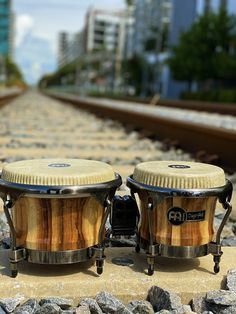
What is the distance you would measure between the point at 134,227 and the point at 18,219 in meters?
0.52

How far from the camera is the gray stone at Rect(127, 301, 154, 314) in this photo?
1804mm

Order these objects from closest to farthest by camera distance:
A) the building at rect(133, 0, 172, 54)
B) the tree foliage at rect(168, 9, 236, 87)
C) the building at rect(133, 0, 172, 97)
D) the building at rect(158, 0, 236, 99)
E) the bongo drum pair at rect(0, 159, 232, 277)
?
the bongo drum pair at rect(0, 159, 232, 277) → the tree foliage at rect(168, 9, 236, 87) → the building at rect(158, 0, 236, 99) → the building at rect(133, 0, 172, 97) → the building at rect(133, 0, 172, 54)

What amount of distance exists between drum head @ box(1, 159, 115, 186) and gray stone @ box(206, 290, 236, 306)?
0.59m

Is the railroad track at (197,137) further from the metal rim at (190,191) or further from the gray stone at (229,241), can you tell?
the metal rim at (190,191)

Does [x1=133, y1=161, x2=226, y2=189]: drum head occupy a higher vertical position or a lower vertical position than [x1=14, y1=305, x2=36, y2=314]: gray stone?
higher

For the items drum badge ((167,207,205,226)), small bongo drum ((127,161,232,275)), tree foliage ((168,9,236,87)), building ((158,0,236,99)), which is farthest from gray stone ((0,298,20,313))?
building ((158,0,236,99))

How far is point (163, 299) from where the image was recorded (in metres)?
1.85

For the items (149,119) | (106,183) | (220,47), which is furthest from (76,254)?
(220,47)

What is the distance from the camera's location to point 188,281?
77.5 inches

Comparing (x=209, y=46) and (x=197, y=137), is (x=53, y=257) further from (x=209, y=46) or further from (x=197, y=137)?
(x=209, y=46)

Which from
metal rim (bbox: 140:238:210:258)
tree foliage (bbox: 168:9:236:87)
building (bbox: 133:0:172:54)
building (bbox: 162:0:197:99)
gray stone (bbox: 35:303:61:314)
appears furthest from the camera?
building (bbox: 133:0:172:54)

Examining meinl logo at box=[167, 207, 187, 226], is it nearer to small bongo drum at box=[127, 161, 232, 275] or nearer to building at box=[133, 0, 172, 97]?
small bongo drum at box=[127, 161, 232, 275]

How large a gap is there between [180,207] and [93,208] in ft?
1.12

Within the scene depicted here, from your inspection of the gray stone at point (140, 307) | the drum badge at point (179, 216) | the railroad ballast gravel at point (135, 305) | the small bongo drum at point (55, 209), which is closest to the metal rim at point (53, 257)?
the small bongo drum at point (55, 209)
